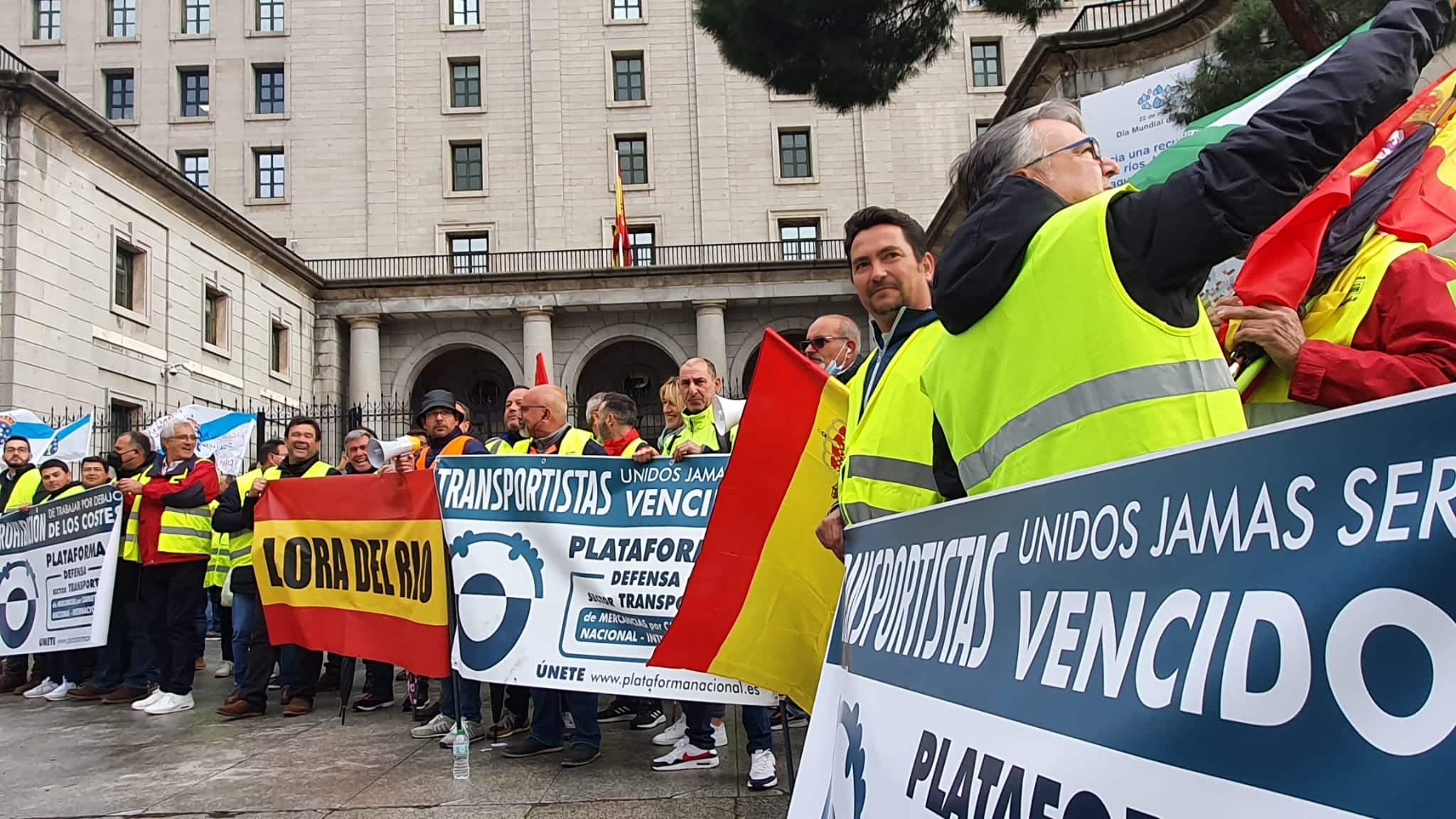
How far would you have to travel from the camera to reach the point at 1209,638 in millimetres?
1168

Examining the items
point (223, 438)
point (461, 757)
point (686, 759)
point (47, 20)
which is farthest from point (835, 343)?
point (47, 20)

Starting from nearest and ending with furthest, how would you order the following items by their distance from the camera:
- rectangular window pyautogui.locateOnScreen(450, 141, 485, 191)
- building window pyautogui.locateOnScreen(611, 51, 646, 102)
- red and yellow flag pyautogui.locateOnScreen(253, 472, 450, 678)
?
red and yellow flag pyautogui.locateOnScreen(253, 472, 450, 678)
rectangular window pyautogui.locateOnScreen(450, 141, 485, 191)
building window pyautogui.locateOnScreen(611, 51, 646, 102)

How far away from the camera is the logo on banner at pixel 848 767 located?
210 cm

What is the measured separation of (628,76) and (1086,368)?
3741 cm

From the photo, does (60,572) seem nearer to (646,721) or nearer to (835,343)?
(646,721)

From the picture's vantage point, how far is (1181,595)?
1.23 metres

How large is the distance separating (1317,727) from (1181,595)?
25 cm

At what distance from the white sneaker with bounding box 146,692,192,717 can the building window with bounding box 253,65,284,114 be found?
33.2 m

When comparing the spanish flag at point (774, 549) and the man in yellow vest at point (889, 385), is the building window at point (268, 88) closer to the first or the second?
the spanish flag at point (774, 549)

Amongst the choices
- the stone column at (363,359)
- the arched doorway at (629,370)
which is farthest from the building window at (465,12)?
the arched doorway at (629,370)

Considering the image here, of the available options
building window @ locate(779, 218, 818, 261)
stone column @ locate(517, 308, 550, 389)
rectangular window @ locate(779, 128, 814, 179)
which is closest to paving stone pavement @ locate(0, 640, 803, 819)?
stone column @ locate(517, 308, 550, 389)

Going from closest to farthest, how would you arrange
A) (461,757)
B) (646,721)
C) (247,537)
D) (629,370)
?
(461,757), (646,721), (247,537), (629,370)

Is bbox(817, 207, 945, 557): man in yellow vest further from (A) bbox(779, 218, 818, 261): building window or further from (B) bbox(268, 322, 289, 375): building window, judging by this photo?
(A) bbox(779, 218, 818, 261): building window

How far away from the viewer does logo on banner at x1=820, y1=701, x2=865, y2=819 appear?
82.6 inches
